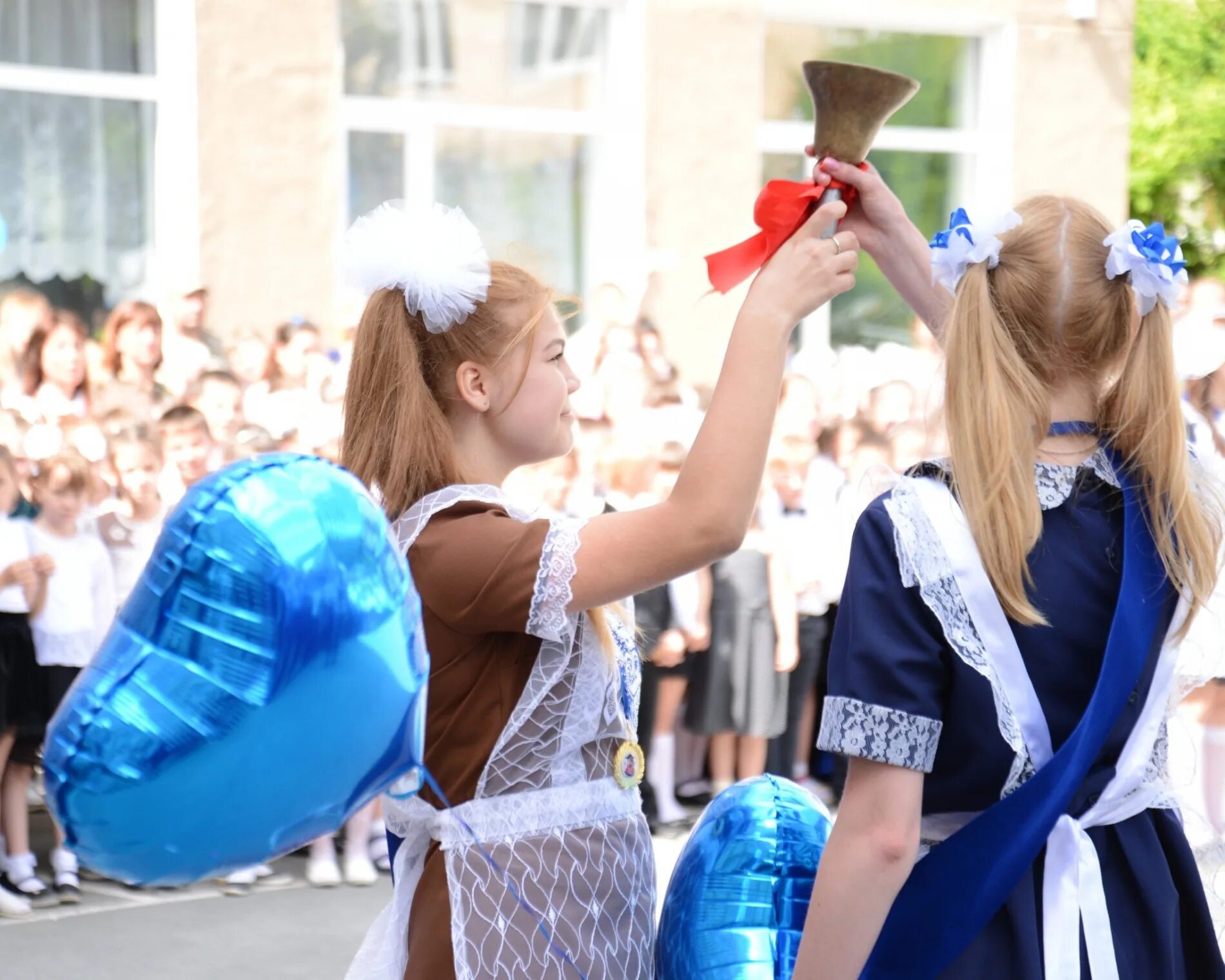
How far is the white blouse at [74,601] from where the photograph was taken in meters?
4.97

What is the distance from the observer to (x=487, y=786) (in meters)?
1.81

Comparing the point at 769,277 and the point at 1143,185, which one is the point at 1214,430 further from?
the point at 1143,185

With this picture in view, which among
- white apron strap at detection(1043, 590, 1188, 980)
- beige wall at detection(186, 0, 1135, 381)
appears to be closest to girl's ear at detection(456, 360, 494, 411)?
white apron strap at detection(1043, 590, 1188, 980)

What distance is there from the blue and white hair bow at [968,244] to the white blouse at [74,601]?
3.92 m

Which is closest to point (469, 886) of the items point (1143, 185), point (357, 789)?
point (357, 789)

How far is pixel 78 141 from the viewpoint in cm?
873

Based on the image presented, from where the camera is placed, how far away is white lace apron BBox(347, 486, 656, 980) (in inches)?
69.2

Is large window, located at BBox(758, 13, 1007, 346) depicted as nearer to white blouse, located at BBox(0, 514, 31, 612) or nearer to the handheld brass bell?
white blouse, located at BBox(0, 514, 31, 612)

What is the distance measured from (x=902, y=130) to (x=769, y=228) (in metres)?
9.66

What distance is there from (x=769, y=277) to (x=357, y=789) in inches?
29.7

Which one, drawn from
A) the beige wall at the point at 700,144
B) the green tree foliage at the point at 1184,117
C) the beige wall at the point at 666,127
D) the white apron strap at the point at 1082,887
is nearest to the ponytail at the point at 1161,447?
the white apron strap at the point at 1082,887

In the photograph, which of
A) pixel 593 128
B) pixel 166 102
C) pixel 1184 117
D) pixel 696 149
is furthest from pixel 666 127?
pixel 1184 117

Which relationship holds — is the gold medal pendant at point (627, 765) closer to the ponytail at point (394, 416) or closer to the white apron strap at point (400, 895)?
the white apron strap at point (400, 895)

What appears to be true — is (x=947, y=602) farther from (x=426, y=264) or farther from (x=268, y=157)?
(x=268, y=157)
